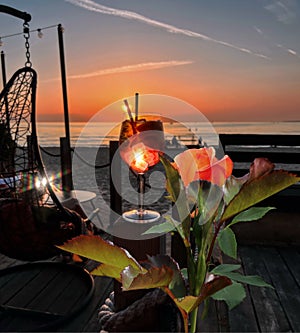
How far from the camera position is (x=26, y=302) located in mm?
2248

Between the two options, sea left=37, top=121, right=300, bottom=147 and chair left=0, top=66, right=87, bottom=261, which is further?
chair left=0, top=66, right=87, bottom=261

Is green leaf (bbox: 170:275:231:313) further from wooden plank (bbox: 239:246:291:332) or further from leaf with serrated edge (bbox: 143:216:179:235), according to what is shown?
wooden plank (bbox: 239:246:291:332)

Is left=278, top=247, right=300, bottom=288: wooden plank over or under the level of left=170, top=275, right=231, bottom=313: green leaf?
under

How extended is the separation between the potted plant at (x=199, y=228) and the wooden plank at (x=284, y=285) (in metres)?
1.74

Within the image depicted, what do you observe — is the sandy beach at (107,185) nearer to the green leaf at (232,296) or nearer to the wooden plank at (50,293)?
the green leaf at (232,296)

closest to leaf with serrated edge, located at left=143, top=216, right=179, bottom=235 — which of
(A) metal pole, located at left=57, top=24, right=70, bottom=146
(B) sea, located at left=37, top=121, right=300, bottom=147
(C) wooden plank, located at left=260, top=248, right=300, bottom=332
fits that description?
(B) sea, located at left=37, top=121, right=300, bottom=147

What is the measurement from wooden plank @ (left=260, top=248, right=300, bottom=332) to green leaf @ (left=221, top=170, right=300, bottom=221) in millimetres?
1846

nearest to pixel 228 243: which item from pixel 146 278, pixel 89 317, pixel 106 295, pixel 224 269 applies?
pixel 224 269

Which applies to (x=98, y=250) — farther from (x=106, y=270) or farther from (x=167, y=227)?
(x=167, y=227)

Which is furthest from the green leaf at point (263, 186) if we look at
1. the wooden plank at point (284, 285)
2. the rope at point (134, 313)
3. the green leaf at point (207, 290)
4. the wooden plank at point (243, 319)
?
the wooden plank at point (284, 285)

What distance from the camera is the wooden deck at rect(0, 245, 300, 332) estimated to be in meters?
1.95

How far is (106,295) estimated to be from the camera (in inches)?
90.8

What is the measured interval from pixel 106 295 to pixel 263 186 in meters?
2.16

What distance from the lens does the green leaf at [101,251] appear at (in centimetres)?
40
